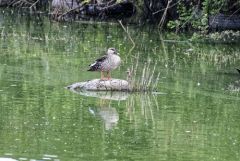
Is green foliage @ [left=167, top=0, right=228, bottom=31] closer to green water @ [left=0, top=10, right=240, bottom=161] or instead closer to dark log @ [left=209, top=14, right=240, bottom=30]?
dark log @ [left=209, top=14, right=240, bottom=30]

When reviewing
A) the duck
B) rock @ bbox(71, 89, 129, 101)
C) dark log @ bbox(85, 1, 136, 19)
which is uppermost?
dark log @ bbox(85, 1, 136, 19)

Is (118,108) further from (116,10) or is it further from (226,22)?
(116,10)

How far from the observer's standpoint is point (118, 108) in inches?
622

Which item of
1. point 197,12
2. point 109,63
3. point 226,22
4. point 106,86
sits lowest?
point 106,86

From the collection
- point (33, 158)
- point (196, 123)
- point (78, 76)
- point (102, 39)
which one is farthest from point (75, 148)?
point (102, 39)

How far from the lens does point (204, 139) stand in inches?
524

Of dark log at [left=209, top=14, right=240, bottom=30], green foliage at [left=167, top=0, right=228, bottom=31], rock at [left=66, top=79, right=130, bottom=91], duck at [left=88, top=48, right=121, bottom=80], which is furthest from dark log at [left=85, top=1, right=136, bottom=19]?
rock at [left=66, top=79, right=130, bottom=91]

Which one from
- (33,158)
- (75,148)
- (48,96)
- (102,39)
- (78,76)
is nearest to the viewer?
(33,158)

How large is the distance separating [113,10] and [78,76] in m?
20.9

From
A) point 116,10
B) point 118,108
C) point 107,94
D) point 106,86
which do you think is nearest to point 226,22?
point 116,10

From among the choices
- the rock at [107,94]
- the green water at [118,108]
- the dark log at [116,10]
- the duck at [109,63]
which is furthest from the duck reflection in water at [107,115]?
the dark log at [116,10]

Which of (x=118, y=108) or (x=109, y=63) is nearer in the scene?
(x=118, y=108)

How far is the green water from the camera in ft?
40.0

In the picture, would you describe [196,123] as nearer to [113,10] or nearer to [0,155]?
[0,155]
